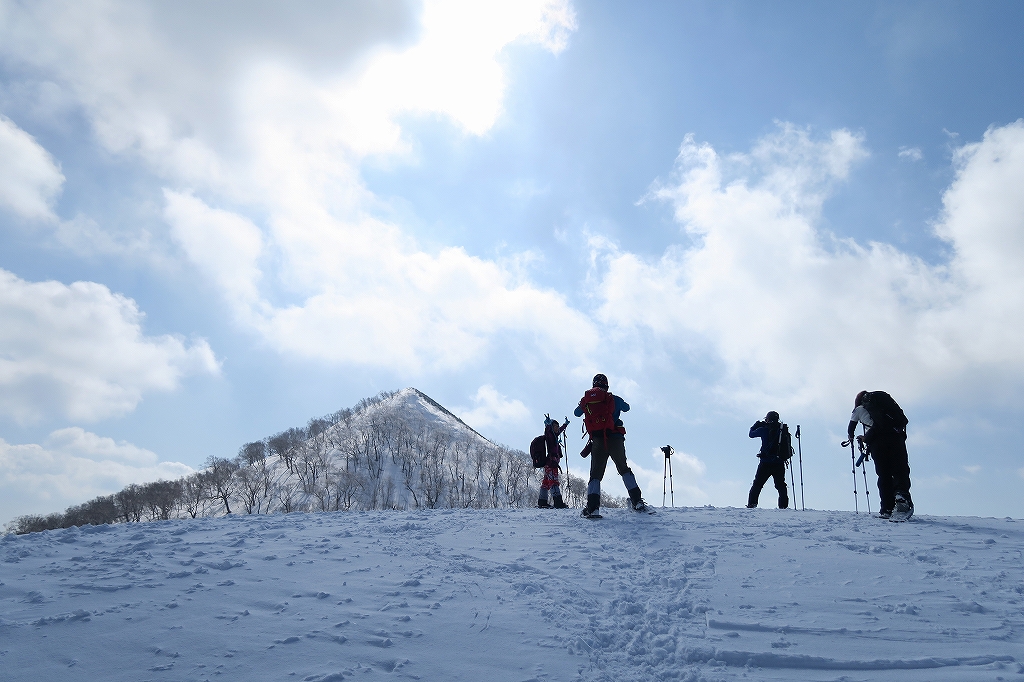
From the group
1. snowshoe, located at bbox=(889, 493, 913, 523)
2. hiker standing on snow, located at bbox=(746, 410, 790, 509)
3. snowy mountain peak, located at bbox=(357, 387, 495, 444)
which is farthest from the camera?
snowy mountain peak, located at bbox=(357, 387, 495, 444)

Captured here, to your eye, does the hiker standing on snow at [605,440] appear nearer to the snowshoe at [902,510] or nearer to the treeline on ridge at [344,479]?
the snowshoe at [902,510]

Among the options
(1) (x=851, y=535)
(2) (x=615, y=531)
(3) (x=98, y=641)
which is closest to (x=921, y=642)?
(1) (x=851, y=535)

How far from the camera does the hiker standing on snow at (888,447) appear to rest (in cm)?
983

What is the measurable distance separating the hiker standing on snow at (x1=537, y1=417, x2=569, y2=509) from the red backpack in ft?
13.4

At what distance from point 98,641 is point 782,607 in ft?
20.4

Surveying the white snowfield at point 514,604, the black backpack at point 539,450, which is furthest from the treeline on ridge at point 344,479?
the white snowfield at point 514,604

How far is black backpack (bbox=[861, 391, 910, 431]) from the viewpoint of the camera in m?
10.1

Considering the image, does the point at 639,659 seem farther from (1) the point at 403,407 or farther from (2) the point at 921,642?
(1) the point at 403,407

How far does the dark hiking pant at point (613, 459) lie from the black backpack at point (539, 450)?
14.3 feet

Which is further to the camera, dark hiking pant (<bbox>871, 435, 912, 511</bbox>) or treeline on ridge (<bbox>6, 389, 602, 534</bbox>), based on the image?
treeline on ridge (<bbox>6, 389, 602, 534</bbox>)

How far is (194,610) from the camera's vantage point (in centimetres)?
532

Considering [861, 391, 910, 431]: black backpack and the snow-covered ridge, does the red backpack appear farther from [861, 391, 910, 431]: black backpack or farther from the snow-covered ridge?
the snow-covered ridge

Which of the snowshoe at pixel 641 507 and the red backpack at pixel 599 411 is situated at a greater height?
the red backpack at pixel 599 411

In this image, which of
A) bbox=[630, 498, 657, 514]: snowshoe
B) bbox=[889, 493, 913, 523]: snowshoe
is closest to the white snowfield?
bbox=[889, 493, 913, 523]: snowshoe
